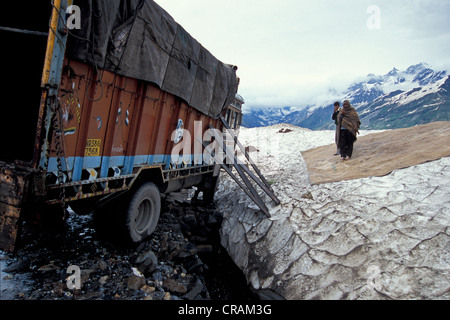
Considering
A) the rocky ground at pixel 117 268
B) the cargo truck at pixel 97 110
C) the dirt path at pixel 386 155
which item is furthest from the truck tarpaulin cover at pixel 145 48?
the dirt path at pixel 386 155

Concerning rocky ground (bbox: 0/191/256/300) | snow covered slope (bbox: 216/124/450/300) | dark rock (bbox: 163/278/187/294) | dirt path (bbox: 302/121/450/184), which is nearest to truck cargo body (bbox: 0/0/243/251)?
rocky ground (bbox: 0/191/256/300)

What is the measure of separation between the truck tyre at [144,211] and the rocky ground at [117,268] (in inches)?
8.2

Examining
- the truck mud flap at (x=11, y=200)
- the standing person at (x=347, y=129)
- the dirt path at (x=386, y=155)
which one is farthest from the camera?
the standing person at (x=347, y=129)

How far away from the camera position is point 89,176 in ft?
10.7

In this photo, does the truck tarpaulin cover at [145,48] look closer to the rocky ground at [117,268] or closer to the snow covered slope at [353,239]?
the rocky ground at [117,268]

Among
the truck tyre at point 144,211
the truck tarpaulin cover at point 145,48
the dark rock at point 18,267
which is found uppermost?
the truck tarpaulin cover at point 145,48

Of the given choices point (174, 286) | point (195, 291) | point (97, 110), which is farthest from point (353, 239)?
point (97, 110)

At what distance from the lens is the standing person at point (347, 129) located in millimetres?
7977

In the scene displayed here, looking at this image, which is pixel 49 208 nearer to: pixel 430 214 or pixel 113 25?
pixel 113 25

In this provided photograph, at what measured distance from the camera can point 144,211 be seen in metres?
4.54

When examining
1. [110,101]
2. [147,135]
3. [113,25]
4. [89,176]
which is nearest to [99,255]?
[89,176]

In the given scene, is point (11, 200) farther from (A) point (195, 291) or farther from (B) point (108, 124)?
(A) point (195, 291)

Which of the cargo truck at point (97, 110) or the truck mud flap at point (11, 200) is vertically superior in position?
the cargo truck at point (97, 110)
